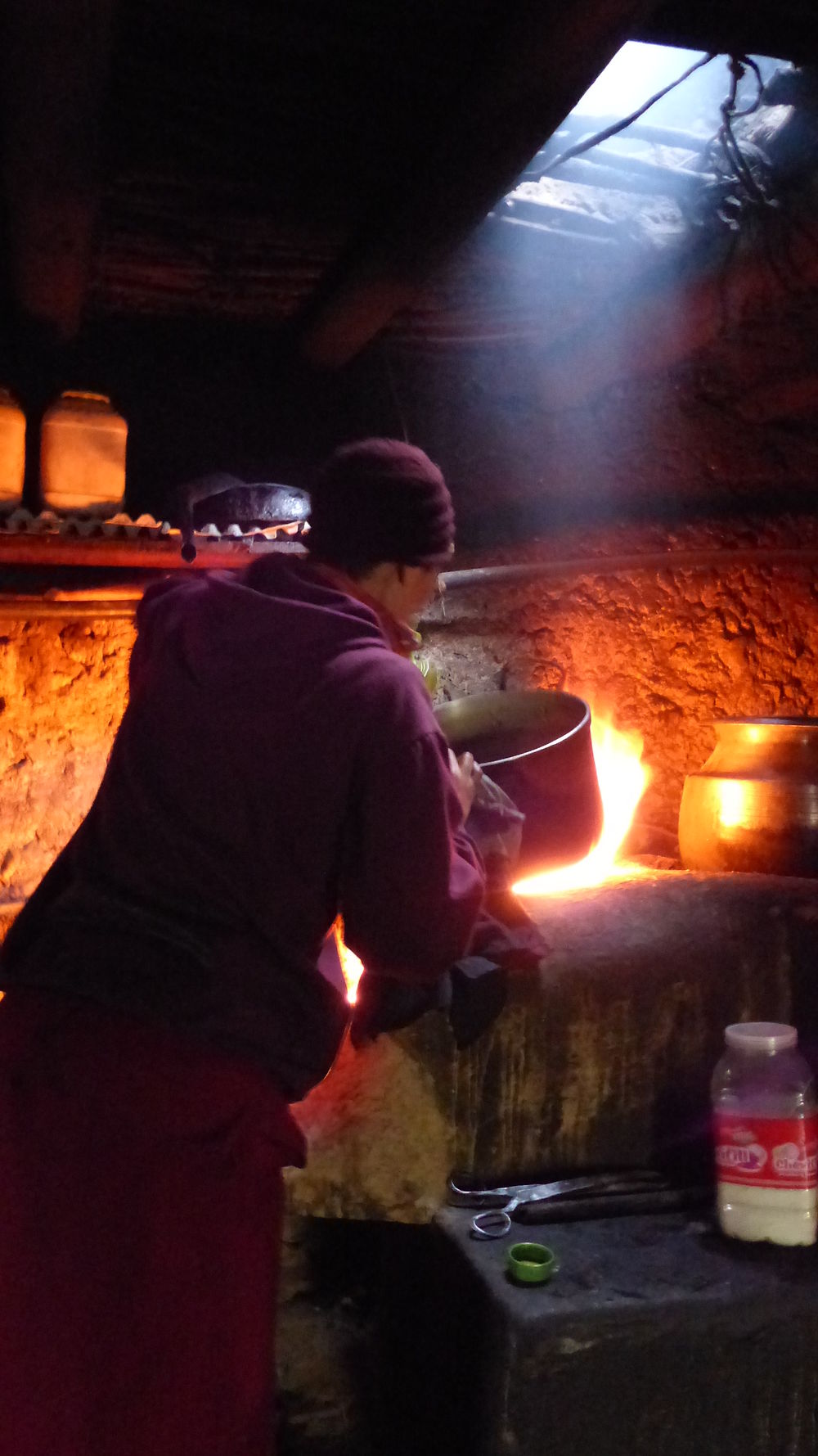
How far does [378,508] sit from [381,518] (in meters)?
0.02

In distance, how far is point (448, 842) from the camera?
1528mm

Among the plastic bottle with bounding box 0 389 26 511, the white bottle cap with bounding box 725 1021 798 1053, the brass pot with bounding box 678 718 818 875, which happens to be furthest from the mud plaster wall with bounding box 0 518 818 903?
the white bottle cap with bounding box 725 1021 798 1053

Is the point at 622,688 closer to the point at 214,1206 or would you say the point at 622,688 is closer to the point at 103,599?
the point at 103,599

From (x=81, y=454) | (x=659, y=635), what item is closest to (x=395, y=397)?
(x=81, y=454)

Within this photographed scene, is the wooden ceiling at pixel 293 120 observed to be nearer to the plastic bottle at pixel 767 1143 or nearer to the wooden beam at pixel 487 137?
the wooden beam at pixel 487 137

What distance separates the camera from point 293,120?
7.41 feet

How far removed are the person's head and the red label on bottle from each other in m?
1.21

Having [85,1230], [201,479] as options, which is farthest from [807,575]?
[85,1230]

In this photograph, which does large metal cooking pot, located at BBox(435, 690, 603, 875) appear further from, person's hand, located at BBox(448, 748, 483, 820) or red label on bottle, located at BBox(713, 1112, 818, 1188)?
red label on bottle, located at BBox(713, 1112, 818, 1188)

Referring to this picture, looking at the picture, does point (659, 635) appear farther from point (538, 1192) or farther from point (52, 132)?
point (52, 132)

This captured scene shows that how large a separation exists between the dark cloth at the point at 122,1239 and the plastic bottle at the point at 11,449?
6.10 feet

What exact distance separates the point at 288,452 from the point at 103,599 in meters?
0.96

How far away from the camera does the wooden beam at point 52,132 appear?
163 cm

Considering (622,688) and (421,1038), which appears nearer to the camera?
(421,1038)
